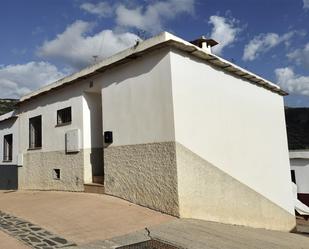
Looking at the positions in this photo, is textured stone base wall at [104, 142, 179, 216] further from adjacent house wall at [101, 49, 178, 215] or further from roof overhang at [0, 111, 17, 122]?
roof overhang at [0, 111, 17, 122]

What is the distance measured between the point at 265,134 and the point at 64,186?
7.39 m

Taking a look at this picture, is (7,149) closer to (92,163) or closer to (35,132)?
(35,132)

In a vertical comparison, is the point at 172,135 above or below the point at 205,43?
below

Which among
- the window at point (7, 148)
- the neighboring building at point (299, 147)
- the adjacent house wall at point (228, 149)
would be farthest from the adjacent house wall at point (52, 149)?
the neighboring building at point (299, 147)

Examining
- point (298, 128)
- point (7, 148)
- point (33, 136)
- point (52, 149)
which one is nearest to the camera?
point (52, 149)

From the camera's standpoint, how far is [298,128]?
37.2 metres

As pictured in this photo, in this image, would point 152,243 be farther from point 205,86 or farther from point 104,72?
point 104,72

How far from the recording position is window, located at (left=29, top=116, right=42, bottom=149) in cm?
1459

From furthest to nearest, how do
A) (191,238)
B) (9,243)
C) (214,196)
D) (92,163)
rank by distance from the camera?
(92,163)
(214,196)
(191,238)
(9,243)

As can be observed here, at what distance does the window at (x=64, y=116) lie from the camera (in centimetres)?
1254

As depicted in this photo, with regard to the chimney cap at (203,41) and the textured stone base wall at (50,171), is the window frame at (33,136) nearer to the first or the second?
the textured stone base wall at (50,171)

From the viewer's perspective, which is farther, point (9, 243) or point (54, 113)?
point (54, 113)

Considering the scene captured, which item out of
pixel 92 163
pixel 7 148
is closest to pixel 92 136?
pixel 92 163

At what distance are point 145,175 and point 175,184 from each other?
3.50ft
